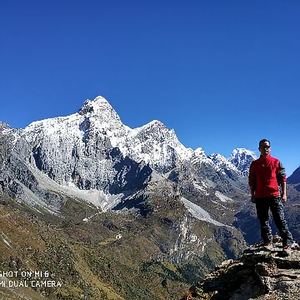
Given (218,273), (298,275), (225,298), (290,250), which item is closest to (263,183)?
(290,250)

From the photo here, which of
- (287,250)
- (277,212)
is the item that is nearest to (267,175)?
(277,212)

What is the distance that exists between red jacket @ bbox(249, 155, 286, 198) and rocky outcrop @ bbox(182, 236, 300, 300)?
9.38 ft

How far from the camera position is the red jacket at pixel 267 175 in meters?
17.6

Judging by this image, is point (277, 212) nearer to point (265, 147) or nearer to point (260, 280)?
point (265, 147)

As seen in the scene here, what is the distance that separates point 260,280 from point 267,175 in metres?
4.90

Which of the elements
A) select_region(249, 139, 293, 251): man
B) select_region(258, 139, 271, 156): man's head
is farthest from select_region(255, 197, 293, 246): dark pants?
select_region(258, 139, 271, 156): man's head

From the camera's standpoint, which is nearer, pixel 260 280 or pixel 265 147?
pixel 260 280

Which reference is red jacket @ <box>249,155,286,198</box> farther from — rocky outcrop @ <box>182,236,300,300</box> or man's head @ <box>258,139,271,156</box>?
rocky outcrop @ <box>182,236,300,300</box>

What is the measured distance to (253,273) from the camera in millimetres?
Result: 17969

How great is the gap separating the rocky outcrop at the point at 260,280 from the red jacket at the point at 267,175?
2.86 metres

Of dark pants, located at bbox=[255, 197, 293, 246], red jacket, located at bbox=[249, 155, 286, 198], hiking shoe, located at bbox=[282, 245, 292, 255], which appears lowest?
hiking shoe, located at bbox=[282, 245, 292, 255]

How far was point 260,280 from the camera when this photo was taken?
15.9 meters

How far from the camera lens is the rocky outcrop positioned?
590 inches

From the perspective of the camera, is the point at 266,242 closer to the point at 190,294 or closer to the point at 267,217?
the point at 267,217
